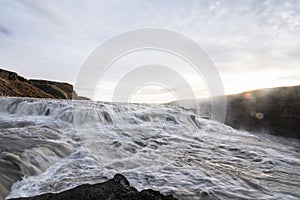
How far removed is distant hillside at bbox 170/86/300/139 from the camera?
40.9ft

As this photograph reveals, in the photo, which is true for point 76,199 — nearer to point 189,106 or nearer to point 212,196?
point 212,196

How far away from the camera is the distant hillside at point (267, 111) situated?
12.5 metres

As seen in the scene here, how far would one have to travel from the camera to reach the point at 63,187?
12.5 feet

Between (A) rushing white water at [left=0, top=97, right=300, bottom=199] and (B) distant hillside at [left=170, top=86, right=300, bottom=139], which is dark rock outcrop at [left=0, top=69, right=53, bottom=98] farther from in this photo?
(B) distant hillside at [left=170, top=86, right=300, bottom=139]

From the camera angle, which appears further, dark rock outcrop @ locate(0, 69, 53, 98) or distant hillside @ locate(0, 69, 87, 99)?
distant hillside @ locate(0, 69, 87, 99)

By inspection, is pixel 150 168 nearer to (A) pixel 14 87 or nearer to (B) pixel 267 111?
(B) pixel 267 111

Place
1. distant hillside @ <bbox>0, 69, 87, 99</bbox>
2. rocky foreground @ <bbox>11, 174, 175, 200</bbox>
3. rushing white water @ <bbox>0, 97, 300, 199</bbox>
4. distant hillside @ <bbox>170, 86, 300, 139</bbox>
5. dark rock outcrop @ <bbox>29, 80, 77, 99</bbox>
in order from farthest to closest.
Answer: dark rock outcrop @ <bbox>29, 80, 77, 99</bbox>, distant hillside @ <bbox>0, 69, 87, 99</bbox>, distant hillside @ <bbox>170, 86, 300, 139</bbox>, rushing white water @ <bbox>0, 97, 300, 199</bbox>, rocky foreground @ <bbox>11, 174, 175, 200</bbox>

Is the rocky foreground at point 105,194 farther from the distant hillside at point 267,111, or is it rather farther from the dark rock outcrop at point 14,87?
the dark rock outcrop at point 14,87

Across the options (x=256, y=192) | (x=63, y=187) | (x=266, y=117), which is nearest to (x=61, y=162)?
(x=63, y=187)

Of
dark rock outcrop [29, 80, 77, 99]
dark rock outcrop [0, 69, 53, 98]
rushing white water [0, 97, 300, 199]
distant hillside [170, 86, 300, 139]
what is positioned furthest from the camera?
dark rock outcrop [29, 80, 77, 99]

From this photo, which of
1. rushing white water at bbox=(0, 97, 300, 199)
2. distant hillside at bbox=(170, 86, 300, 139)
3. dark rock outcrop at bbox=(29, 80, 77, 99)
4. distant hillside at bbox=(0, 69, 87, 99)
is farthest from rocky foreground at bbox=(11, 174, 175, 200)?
dark rock outcrop at bbox=(29, 80, 77, 99)

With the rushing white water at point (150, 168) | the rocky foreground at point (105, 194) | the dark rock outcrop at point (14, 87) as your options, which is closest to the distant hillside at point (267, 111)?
the rushing white water at point (150, 168)

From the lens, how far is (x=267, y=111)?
46.8ft

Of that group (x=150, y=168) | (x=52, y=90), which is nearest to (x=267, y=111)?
(x=150, y=168)
